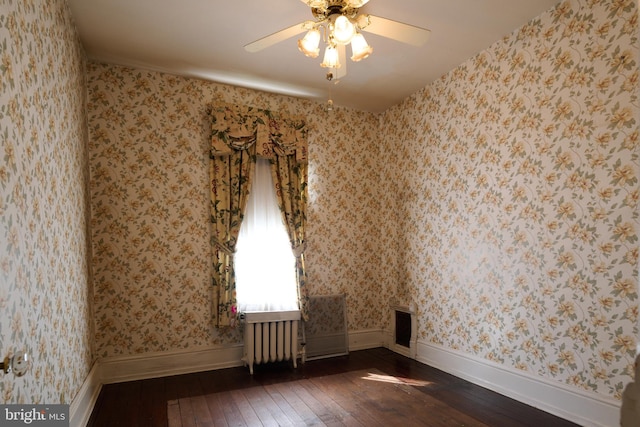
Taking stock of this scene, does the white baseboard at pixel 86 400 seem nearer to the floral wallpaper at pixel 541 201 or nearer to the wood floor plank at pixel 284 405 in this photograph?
the wood floor plank at pixel 284 405

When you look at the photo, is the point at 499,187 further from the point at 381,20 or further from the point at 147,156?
the point at 147,156

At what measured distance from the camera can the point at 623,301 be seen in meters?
2.32

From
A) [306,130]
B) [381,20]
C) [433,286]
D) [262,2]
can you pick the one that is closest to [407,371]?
[433,286]

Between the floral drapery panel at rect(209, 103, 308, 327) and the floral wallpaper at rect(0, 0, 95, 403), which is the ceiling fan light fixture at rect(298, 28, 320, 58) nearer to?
the floral wallpaper at rect(0, 0, 95, 403)

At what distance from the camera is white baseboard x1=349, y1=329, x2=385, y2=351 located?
4449mm

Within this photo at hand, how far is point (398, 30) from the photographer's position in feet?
7.06

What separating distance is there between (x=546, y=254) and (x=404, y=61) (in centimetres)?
202

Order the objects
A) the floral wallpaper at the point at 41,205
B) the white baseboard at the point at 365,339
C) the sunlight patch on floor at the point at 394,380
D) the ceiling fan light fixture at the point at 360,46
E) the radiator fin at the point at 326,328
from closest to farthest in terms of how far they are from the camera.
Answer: the floral wallpaper at the point at 41,205 < the ceiling fan light fixture at the point at 360,46 < the sunlight patch on floor at the point at 394,380 < the radiator fin at the point at 326,328 < the white baseboard at the point at 365,339

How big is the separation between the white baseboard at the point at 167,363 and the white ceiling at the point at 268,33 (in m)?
2.70

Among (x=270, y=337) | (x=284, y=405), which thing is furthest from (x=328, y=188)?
(x=284, y=405)

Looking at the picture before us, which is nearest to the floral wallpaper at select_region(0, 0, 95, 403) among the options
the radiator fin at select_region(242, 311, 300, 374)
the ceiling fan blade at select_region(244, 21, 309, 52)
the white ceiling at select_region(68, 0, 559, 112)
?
the white ceiling at select_region(68, 0, 559, 112)

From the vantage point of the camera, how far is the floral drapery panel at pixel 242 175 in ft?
12.2

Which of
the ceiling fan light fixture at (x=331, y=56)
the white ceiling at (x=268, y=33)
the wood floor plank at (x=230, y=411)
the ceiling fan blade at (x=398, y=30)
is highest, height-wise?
the white ceiling at (x=268, y=33)

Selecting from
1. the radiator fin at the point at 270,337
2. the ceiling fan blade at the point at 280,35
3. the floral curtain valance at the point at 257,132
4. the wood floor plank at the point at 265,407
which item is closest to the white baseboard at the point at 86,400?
the wood floor plank at the point at 265,407
